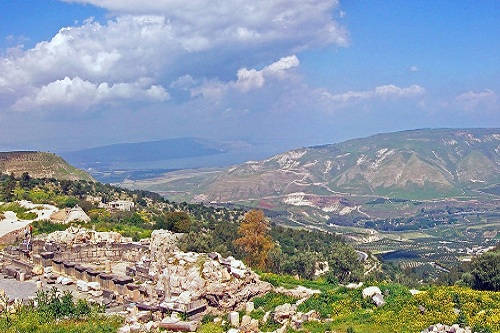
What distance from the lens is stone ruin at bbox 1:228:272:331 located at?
836 inches

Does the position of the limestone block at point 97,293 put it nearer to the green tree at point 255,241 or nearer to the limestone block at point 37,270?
the limestone block at point 37,270

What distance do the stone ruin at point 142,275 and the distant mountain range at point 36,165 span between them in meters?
57.2

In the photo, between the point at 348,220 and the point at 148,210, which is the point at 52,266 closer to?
the point at 148,210

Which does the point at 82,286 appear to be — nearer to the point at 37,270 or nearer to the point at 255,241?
the point at 37,270

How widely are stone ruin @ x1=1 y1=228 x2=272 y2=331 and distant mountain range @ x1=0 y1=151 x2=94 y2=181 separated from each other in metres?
57.2

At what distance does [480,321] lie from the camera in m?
16.6

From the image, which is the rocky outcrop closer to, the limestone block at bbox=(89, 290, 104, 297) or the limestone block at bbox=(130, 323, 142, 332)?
the limestone block at bbox=(130, 323, 142, 332)

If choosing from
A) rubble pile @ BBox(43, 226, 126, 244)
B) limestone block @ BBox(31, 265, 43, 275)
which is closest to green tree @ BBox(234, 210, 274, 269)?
rubble pile @ BBox(43, 226, 126, 244)

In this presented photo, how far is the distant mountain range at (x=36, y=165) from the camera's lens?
279 feet

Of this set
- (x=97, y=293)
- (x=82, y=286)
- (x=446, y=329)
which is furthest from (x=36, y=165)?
(x=446, y=329)

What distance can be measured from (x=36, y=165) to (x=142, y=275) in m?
70.0

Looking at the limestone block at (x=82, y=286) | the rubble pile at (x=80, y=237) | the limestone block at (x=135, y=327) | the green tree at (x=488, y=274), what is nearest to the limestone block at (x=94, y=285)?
the limestone block at (x=82, y=286)

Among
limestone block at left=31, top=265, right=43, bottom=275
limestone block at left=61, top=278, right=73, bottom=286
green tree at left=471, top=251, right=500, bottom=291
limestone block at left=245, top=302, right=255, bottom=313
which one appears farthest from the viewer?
green tree at left=471, top=251, right=500, bottom=291

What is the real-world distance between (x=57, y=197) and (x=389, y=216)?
478 ft
